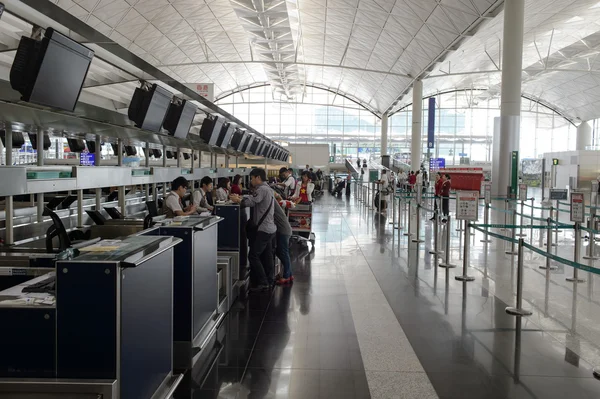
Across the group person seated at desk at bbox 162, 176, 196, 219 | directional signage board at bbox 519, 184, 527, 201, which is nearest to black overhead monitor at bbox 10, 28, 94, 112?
person seated at desk at bbox 162, 176, 196, 219

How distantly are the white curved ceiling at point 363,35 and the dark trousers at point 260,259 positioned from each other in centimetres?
1728

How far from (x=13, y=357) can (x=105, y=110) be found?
3722 millimetres

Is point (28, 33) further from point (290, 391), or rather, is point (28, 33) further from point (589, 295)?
point (589, 295)

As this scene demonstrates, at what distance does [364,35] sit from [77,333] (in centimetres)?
3256

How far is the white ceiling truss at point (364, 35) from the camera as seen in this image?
25984 mm

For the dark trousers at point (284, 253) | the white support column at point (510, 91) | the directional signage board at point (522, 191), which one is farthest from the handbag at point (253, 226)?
the white support column at point (510, 91)

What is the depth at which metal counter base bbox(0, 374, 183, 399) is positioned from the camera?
2.73 m

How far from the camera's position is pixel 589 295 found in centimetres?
705

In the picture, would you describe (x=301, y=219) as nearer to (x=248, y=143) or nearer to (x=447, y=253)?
(x=447, y=253)

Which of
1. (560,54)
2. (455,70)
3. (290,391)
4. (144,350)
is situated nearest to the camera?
Result: (144,350)

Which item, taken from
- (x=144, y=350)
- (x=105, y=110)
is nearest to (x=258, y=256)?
(x=105, y=110)

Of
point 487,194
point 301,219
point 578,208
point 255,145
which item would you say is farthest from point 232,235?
point 255,145

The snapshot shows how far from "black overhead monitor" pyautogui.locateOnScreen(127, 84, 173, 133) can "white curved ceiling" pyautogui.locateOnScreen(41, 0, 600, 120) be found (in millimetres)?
17484

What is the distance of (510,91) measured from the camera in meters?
19.2
